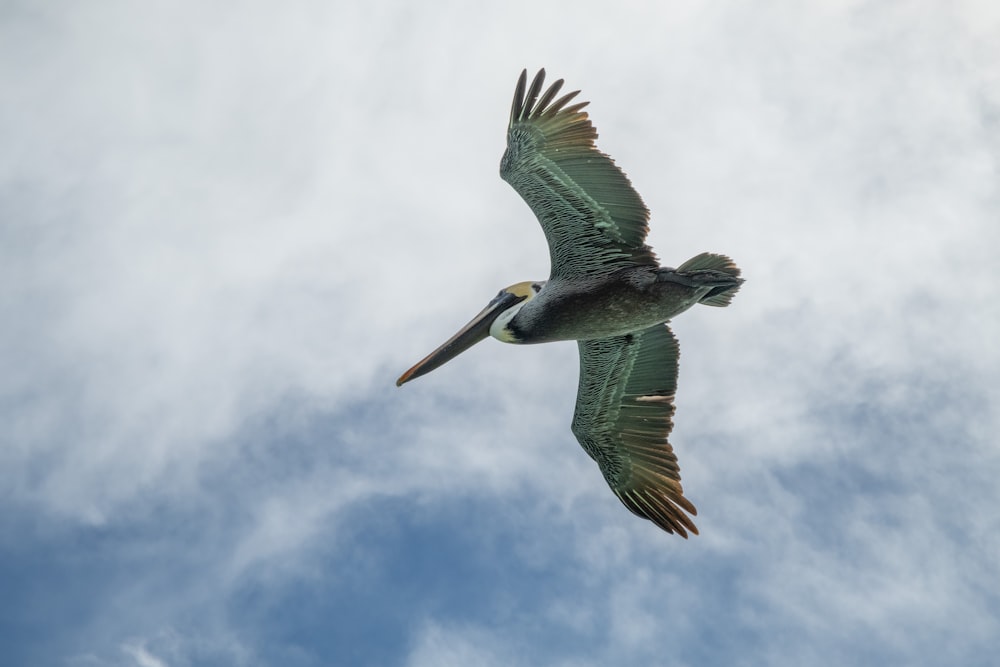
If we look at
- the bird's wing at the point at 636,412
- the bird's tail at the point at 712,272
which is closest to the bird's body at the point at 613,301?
the bird's tail at the point at 712,272

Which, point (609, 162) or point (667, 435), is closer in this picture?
point (609, 162)

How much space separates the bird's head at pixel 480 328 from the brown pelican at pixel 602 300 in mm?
A: 15

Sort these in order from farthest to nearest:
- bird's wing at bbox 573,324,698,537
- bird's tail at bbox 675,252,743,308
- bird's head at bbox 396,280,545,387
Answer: bird's head at bbox 396,280,545,387, bird's wing at bbox 573,324,698,537, bird's tail at bbox 675,252,743,308

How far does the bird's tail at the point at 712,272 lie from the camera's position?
12.1 m

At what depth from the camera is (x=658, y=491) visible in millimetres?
13180

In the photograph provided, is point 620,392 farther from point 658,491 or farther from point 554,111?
point 554,111

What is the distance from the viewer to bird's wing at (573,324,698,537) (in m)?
13.2

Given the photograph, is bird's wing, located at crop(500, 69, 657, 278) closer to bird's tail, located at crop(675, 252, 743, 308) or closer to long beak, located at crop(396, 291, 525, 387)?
bird's tail, located at crop(675, 252, 743, 308)

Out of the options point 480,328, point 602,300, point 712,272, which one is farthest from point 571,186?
point 480,328

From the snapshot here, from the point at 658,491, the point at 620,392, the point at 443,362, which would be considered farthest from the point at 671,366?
the point at 443,362

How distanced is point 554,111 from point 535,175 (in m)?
0.76

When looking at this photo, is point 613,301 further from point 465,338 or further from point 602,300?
point 465,338

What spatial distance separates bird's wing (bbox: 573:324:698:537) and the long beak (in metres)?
1.14

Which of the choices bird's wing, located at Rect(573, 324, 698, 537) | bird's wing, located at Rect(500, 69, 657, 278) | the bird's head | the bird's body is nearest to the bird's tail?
the bird's body
